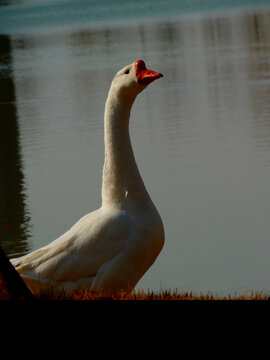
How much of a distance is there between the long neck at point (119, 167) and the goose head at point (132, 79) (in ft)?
0.18

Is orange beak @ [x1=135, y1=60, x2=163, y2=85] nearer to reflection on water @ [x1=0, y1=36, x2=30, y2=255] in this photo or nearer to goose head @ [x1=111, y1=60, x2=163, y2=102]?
goose head @ [x1=111, y1=60, x2=163, y2=102]

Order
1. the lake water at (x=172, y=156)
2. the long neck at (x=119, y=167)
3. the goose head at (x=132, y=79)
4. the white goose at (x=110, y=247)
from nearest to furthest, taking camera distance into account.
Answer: the white goose at (x=110, y=247), the long neck at (x=119, y=167), the goose head at (x=132, y=79), the lake water at (x=172, y=156)

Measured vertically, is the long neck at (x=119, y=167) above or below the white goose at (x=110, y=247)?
above

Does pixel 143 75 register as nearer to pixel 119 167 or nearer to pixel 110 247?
pixel 119 167

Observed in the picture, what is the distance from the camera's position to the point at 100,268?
6.02 meters

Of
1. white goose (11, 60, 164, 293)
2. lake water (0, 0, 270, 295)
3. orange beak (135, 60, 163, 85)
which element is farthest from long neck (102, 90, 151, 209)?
lake water (0, 0, 270, 295)

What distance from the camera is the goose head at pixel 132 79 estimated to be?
624 cm

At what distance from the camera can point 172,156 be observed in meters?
15.2

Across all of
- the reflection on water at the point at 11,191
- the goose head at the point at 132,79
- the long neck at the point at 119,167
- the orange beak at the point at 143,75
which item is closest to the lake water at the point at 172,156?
the reflection on water at the point at 11,191

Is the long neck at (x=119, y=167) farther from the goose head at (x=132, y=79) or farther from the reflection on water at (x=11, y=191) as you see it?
the reflection on water at (x=11, y=191)

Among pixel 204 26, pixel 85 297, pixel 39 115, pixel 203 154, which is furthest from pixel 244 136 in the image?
pixel 204 26

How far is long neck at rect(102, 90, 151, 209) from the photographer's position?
242 inches

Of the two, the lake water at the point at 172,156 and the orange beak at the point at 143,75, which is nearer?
the orange beak at the point at 143,75

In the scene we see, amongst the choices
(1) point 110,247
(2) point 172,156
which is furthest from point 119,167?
(2) point 172,156
